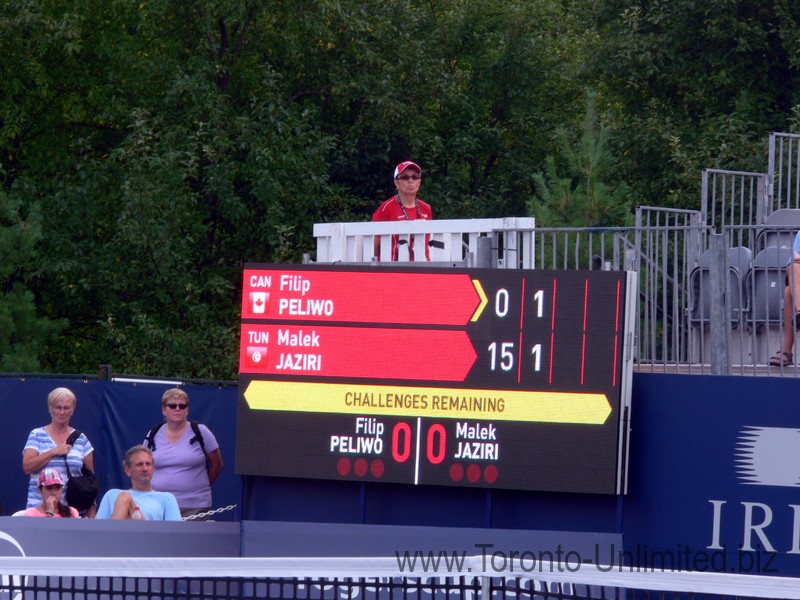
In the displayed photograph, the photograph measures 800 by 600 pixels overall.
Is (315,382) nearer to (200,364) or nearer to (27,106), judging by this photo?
(200,364)

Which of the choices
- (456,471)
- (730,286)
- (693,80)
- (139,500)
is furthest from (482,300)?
(693,80)

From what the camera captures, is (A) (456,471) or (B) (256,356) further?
(B) (256,356)

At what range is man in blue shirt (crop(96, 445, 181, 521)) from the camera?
848cm

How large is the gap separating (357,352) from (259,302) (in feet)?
2.63

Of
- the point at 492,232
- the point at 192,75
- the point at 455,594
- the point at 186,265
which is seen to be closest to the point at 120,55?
the point at 192,75

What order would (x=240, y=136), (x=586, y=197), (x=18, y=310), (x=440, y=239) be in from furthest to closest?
1. (x=240, y=136)
2. (x=18, y=310)
3. (x=586, y=197)
4. (x=440, y=239)

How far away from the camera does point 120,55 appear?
68.1 ft

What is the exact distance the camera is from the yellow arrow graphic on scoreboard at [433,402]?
26.8 feet

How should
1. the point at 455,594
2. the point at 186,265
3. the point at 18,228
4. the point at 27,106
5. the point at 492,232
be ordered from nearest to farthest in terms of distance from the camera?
the point at 455,594 < the point at 492,232 < the point at 18,228 < the point at 186,265 < the point at 27,106

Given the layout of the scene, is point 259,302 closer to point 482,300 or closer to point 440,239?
point 440,239

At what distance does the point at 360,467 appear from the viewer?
847 cm

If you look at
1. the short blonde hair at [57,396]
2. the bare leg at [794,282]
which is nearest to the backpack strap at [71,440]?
the short blonde hair at [57,396]

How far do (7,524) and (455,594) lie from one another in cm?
310

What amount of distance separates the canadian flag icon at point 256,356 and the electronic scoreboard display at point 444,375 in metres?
0.02
